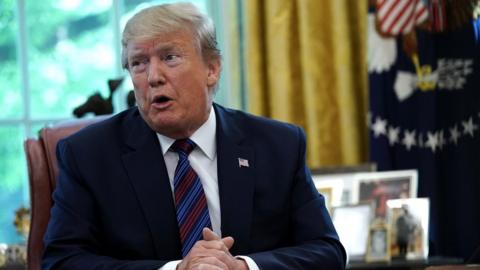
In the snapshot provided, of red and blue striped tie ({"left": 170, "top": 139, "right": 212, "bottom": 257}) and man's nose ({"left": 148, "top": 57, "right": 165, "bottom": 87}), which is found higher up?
man's nose ({"left": 148, "top": 57, "right": 165, "bottom": 87})

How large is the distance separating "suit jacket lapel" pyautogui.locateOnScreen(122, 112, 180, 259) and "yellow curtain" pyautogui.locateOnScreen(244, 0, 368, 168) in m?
1.65

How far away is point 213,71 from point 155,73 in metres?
0.23

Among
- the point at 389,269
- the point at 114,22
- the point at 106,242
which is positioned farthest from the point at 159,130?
the point at 114,22

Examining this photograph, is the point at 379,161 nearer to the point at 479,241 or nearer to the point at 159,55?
the point at 479,241

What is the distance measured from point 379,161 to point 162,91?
1762mm

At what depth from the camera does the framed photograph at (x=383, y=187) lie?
3.93 m

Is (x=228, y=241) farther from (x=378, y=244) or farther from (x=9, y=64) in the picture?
(x=9, y=64)


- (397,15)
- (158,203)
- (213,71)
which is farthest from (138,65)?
(397,15)

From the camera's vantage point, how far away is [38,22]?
4.58m

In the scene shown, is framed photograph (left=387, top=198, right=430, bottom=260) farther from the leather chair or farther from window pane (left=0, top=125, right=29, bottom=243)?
window pane (left=0, top=125, right=29, bottom=243)

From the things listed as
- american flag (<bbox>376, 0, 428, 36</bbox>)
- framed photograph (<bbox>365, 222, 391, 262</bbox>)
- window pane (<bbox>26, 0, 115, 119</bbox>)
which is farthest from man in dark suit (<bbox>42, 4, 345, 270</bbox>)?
window pane (<bbox>26, 0, 115, 119</bbox>)

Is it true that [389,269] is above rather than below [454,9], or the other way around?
below

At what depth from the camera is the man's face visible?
2.62 meters

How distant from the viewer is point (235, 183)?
2688mm
